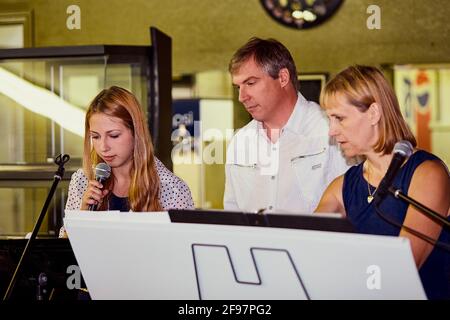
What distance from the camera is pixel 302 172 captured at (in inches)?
125

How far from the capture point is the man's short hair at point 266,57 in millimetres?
3049

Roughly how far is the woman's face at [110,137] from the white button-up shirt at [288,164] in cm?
51

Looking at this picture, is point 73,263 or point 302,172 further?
point 302,172

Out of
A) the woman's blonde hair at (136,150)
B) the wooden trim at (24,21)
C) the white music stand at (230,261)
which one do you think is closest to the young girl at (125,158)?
the woman's blonde hair at (136,150)

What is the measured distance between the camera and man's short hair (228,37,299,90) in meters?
3.05

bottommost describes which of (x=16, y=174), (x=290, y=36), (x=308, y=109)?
(x=16, y=174)

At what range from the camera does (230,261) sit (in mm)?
1677

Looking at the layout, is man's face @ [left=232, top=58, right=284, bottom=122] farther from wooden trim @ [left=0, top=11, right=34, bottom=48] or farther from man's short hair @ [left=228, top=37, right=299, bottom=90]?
wooden trim @ [left=0, top=11, right=34, bottom=48]

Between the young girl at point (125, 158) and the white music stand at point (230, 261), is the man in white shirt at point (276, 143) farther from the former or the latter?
the white music stand at point (230, 261)

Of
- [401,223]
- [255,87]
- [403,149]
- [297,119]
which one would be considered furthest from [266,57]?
[403,149]

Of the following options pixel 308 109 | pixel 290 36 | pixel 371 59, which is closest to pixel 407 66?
pixel 371 59

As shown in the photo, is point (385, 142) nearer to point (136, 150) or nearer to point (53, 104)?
point (136, 150)
